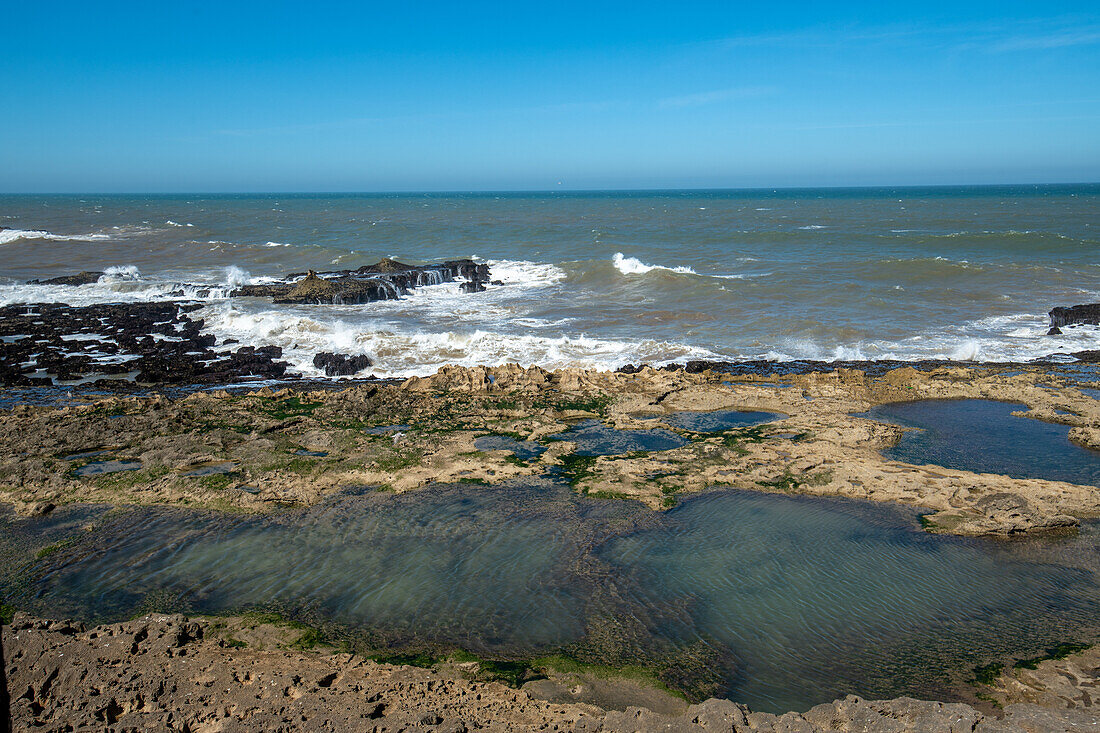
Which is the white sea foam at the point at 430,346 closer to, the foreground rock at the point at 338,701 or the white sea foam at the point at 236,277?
the white sea foam at the point at 236,277

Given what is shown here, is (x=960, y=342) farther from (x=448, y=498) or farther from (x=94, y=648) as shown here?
(x=94, y=648)

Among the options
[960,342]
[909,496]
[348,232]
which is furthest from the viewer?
[348,232]

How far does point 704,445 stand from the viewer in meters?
11.6

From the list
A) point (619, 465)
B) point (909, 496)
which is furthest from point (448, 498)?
point (909, 496)

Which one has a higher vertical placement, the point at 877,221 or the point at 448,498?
the point at 877,221

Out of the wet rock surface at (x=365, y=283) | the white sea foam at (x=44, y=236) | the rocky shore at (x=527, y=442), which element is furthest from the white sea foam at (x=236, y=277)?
the white sea foam at (x=44, y=236)

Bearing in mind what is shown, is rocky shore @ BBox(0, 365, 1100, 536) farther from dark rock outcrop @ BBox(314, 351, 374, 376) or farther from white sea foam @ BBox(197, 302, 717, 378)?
white sea foam @ BBox(197, 302, 717, 378)

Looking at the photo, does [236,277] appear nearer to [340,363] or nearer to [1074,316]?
[340,363]

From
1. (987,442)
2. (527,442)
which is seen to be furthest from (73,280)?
(987,442)

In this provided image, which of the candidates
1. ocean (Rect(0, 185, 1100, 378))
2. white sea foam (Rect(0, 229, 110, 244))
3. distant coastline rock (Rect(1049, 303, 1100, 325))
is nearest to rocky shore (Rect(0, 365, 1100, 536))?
ocean (Rect(0, 185, 1100, 378))

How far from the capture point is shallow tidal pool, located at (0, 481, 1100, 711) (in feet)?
22.0

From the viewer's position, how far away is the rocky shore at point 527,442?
9.84m

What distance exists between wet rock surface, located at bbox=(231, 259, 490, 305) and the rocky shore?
1285 cm

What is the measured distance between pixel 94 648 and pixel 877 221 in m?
71.7
